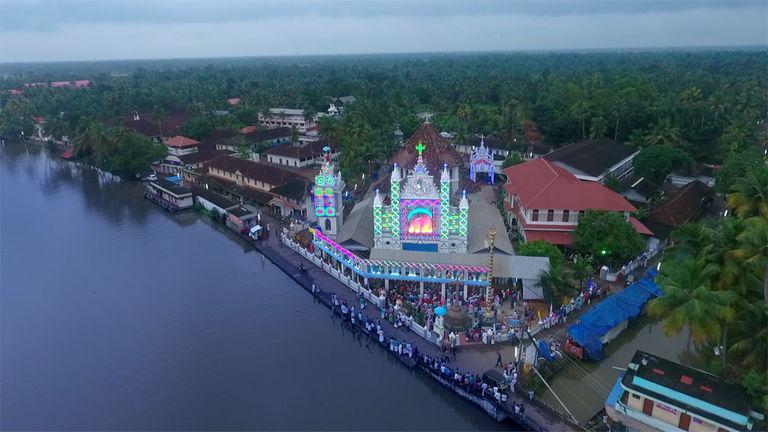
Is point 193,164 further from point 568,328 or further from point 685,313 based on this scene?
point 685,313

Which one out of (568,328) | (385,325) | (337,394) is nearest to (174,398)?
(337,394)

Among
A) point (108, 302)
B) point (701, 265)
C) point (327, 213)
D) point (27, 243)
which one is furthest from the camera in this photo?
point (27, 243)

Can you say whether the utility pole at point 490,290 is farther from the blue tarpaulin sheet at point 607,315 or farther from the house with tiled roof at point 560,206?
the house with tiled roof at point 560,206

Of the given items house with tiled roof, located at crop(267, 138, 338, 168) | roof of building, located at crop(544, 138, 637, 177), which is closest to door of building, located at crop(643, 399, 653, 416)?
roof of building, located at crop(544, 138, 637, 177)

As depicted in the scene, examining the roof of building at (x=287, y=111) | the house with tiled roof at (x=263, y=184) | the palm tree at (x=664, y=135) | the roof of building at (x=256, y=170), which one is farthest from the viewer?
the roof of building at (x=287, y=111)

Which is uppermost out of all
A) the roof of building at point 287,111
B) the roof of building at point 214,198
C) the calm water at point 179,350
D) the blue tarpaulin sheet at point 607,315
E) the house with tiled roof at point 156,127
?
the roof of building at point 287,111

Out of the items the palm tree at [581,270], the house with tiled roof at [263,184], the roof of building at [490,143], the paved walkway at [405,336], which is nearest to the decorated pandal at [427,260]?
the paved walkway at [405,336]

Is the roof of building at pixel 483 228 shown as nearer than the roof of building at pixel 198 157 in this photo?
Yes

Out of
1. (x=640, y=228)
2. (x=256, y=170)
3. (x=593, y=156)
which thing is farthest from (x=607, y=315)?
(x=256, y=170)

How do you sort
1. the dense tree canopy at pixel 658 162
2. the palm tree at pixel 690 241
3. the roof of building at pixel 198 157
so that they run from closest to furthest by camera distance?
the palm tree at pixel 690 241 < the dense tree canopy at pixel 658 162 < the roof of building at pixel 198 157
